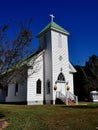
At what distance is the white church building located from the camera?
2377cm

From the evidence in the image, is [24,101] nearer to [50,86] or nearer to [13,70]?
[50,86]

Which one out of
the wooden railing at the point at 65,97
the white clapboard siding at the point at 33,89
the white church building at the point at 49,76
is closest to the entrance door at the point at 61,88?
the white church building at the point at 49,76

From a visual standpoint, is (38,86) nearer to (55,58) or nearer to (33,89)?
(33,89)

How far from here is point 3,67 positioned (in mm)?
10719

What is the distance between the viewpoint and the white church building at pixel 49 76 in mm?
23766

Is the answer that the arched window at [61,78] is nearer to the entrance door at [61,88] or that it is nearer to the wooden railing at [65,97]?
the entrance door at [61,88]

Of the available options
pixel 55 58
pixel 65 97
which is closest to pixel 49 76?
pixel 55 58

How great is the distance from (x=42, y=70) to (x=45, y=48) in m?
3.49

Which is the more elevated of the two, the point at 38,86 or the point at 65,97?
the point at 38,86

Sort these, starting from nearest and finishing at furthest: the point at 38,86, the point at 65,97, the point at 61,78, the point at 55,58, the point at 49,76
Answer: the point at 65,97 → the point at 38,86 → the point at 49,76 → the point at 55,58 → the point at 61,78

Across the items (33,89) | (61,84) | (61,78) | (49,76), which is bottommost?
(33,89)

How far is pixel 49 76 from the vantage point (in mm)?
24641

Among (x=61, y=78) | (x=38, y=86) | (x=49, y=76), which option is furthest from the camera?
(x=61, y=78)

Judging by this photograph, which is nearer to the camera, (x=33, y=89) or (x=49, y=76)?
(x=33, y=89)
